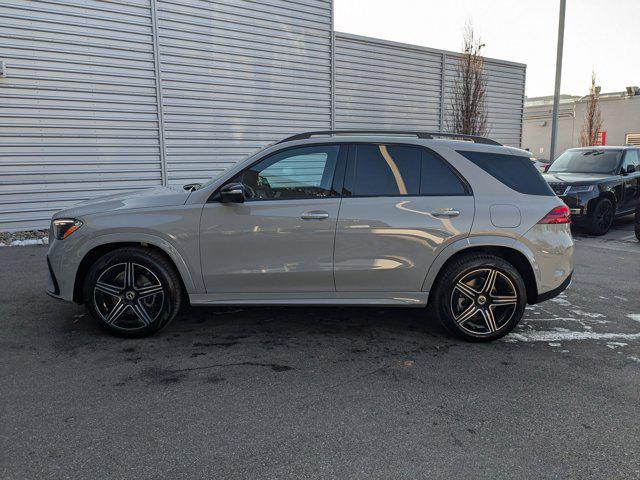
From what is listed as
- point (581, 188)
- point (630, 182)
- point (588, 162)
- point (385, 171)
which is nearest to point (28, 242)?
point (385, 171)

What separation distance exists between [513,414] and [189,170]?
9759mm

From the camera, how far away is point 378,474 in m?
2.63

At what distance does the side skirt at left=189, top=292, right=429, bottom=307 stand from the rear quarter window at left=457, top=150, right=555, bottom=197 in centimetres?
122

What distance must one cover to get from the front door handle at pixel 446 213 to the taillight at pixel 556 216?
2.40ft

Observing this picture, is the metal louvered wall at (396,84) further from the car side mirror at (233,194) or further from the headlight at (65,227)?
the headlight at (65,227)

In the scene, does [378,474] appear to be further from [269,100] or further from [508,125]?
[508,125]

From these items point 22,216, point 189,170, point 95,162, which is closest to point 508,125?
point 189,170

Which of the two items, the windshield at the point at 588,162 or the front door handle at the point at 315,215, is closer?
the front door handle at the point at 315,215

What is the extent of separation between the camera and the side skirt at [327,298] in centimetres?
444

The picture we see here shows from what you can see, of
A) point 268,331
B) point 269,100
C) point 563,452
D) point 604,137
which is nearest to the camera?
point 563,452

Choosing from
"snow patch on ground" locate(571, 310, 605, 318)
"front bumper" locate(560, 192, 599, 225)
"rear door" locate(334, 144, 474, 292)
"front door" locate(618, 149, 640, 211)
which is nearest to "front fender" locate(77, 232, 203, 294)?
"rear door" locate(334, 144, 474, 292)

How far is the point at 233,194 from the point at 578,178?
8990 millimetres

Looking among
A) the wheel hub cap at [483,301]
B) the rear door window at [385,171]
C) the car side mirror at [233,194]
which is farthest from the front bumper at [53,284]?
the wheel hub cap at [483,301]

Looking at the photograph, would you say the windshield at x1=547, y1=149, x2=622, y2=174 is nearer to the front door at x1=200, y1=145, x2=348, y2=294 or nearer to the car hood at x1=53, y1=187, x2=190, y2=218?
the front door at x1=200, y1=145, x2=348, y2=294
